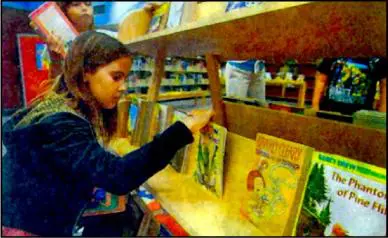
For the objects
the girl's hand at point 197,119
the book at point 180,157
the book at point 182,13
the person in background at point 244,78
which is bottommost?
the book at point 180,157

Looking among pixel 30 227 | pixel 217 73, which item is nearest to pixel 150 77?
pixel 217 73

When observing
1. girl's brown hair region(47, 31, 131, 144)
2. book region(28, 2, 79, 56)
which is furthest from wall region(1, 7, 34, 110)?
girl's brown hair region(47, 31, 131, 144)

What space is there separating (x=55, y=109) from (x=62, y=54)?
256mm

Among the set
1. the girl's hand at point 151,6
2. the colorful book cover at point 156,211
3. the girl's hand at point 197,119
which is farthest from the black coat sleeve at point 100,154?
the girl's hand at point 151,6

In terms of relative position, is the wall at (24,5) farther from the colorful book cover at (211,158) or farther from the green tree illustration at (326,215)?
the green tree illustration at (326,215)

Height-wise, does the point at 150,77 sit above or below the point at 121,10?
below

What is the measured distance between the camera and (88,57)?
907 mm

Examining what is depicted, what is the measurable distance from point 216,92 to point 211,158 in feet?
0.78

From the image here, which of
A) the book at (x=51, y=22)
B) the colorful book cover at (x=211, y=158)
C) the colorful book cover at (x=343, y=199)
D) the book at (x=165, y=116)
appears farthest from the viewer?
the book at (x=165, y=116)

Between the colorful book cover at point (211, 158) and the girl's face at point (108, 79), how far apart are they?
33 cm

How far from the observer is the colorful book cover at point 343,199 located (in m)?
0.62

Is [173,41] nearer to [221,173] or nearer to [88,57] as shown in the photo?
[88,57]

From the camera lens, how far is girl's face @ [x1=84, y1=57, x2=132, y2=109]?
91 centimetres

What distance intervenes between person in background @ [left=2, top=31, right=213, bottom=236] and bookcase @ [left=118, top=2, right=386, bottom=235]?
0.56 ft
